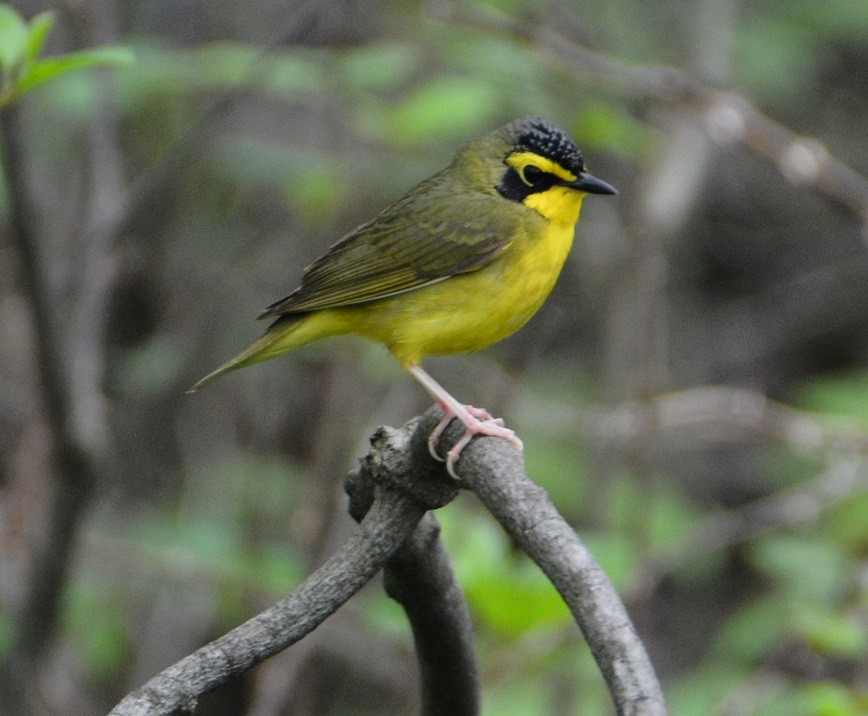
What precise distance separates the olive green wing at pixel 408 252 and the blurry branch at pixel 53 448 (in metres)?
0.73

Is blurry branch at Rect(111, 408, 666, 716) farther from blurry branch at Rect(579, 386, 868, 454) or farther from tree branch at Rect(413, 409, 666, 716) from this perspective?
blurry branch at Rect(579, 386, 868, 454)

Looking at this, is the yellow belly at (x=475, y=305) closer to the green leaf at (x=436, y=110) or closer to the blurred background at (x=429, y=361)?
the blurred background at (x=429, y=361)

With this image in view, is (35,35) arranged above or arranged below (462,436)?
above

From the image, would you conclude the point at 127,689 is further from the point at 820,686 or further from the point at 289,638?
the point at 289,638

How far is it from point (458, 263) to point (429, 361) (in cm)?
342

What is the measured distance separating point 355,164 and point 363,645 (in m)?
2.56

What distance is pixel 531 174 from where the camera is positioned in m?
4.31

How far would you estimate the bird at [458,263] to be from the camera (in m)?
4.10

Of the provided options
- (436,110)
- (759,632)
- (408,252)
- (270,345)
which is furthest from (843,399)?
(270,345)

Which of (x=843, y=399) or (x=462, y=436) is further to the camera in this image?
(x=843, y=399)

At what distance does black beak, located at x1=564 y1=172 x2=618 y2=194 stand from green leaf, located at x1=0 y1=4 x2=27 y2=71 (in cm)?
191

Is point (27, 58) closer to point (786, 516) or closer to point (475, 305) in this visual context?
point (475, 305)

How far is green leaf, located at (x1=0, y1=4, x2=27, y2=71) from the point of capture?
2875 mm

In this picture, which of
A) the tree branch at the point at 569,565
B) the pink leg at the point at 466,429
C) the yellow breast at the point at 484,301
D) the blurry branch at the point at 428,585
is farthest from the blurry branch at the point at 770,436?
the tree branch at the point at 569,565
